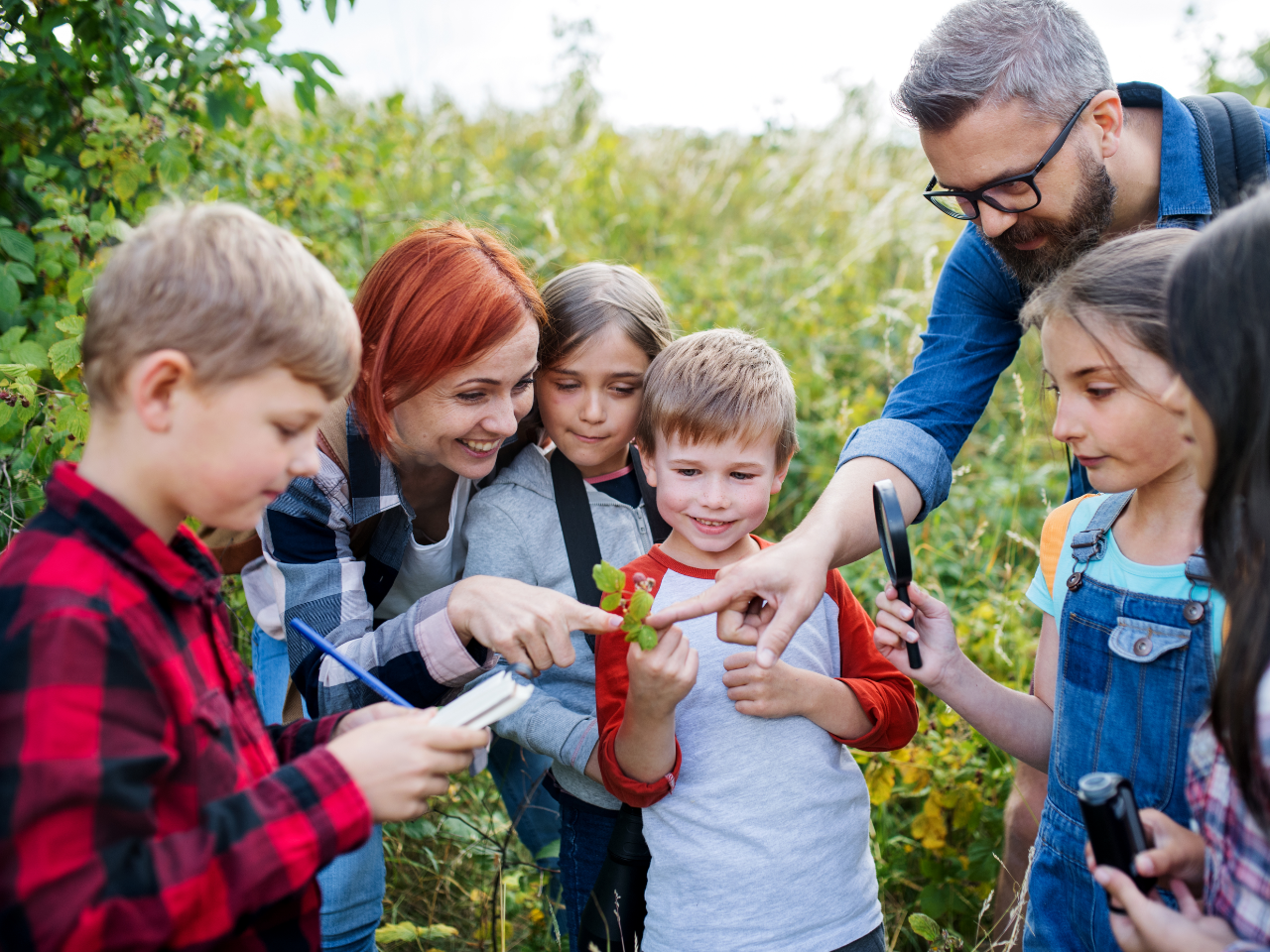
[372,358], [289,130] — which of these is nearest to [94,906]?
[372,358]

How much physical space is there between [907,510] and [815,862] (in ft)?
3.25

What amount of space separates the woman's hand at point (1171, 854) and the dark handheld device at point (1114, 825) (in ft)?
0.06

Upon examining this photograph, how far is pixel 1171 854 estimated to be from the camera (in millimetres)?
1435

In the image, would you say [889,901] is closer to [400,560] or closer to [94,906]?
[400,560]

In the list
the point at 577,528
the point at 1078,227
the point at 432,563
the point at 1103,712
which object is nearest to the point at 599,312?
the point at 577,528

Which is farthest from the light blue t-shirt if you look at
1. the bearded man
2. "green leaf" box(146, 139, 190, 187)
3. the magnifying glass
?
"green leaf" box(146, 139, 190, 187)

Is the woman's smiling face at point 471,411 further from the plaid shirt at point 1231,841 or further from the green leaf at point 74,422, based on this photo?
the plaid shirt at point 1231,841

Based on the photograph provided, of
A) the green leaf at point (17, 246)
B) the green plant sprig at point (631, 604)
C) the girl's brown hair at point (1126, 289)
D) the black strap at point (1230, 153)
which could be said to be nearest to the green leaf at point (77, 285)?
the green leaf at point (17, 246)

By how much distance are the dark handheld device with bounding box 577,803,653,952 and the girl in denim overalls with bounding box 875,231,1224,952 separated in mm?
775

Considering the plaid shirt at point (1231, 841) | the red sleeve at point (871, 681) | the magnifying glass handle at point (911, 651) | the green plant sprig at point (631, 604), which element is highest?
the green plant sprig at point (631, 604)

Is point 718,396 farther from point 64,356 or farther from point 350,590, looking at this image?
point 64,356

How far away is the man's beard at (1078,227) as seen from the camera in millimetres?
2486

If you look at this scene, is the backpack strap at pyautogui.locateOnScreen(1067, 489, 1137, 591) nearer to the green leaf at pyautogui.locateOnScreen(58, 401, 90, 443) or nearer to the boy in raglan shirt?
the boy in raglan shirt

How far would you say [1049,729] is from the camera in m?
2.16
